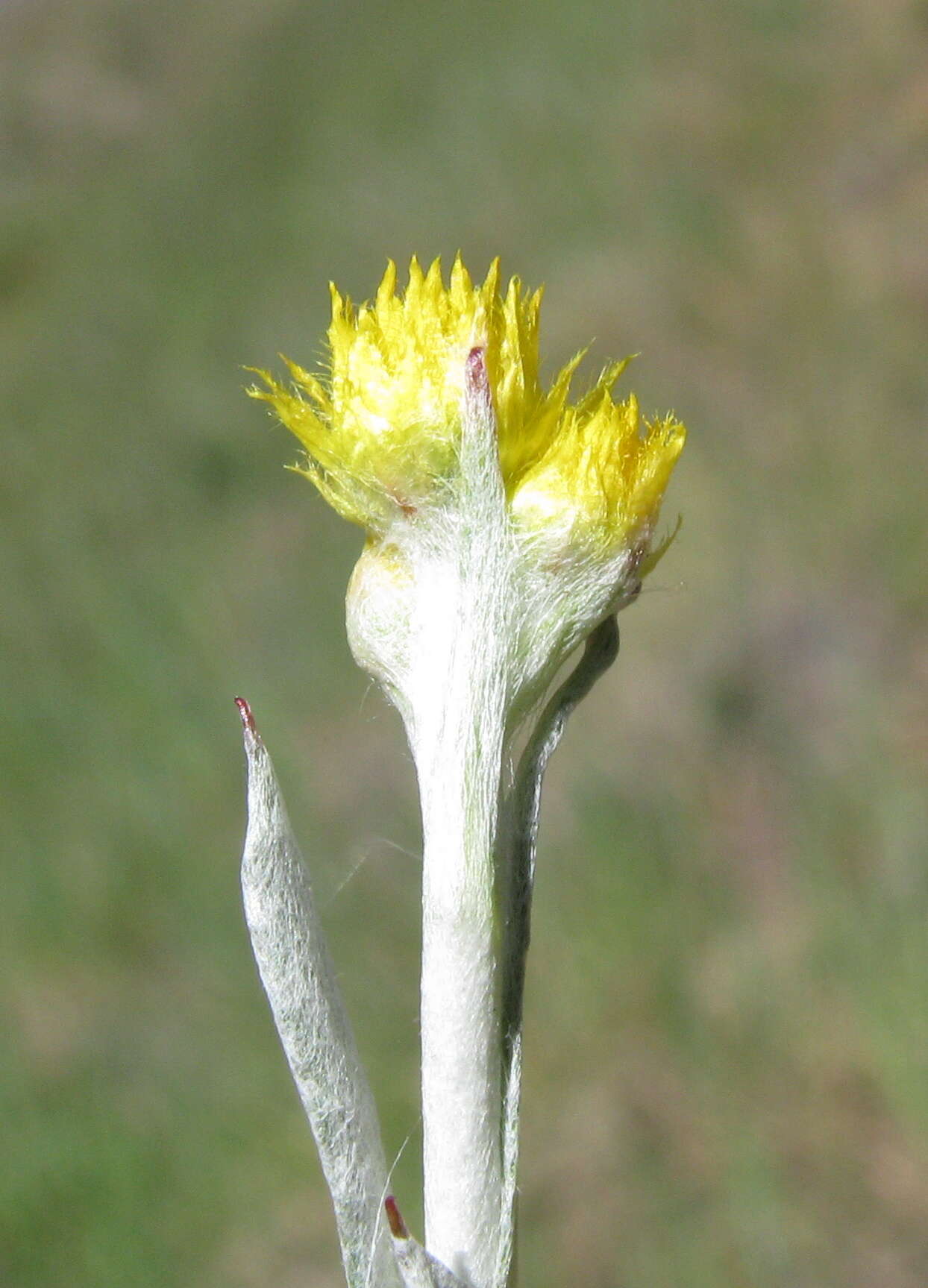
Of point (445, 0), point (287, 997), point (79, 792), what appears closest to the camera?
point (287, 997)

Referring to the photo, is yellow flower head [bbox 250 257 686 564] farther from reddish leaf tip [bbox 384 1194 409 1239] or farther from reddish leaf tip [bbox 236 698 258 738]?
reddish leaf tip [bbox 384 1194 409 1239]

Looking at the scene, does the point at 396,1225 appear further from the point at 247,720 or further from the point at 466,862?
the point at 247,720

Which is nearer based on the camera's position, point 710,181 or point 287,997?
point 287,997

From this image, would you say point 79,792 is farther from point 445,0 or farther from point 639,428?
point 445,0

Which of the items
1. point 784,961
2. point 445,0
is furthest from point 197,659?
point 445,0

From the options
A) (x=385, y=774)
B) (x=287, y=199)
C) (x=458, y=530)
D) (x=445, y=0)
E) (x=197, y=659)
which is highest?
(x=445, y=0)

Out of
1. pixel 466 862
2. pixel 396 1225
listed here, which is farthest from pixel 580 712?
pixel 396 1225

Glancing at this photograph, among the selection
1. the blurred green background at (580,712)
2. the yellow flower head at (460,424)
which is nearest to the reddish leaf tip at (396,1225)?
the blurred green background at (580,712)

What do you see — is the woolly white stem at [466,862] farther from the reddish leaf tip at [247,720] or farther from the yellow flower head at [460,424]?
the reddish leaf tip at [247,720]
